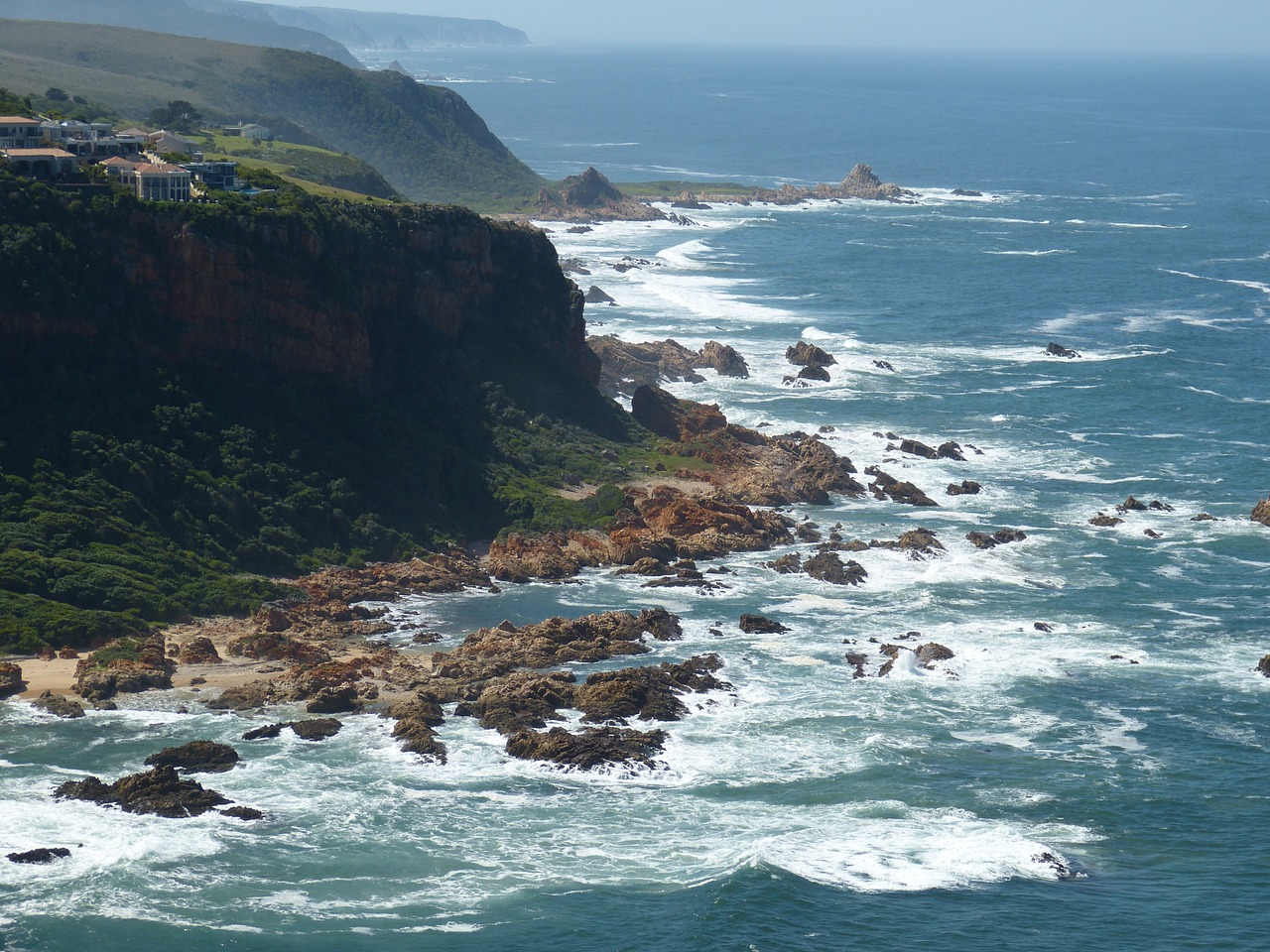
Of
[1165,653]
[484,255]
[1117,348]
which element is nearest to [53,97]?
[484,255]

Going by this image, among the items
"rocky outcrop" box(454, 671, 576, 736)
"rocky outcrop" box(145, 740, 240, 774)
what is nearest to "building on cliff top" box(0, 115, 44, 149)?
"rocky outcrop" box(145, 740, 240, 774)

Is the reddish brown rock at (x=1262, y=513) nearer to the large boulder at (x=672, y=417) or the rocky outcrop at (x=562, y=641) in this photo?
the large boulder at (x=672, y=417)

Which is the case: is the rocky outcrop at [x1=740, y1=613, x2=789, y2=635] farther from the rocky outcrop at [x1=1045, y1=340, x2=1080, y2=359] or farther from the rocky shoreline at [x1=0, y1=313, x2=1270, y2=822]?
the rocky outcrop at [x1=1045, y1=340, x2=1080, y2=359]

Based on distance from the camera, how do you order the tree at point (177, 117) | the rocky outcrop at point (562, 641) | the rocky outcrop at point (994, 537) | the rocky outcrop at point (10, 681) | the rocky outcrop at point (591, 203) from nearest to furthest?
the rocky outcrop at point (10, 681) → the rocky outcrop at point (562, 641) → the rocky outcrop at point (994, 537) → the tree at point (177, 117) → the rocky outcrop at point (591, 203)

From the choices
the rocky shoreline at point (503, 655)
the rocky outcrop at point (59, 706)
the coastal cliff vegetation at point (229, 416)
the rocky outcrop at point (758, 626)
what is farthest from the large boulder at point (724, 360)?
the rocky outcrop at point (59, 706)

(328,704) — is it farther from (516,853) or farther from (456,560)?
(456,560)

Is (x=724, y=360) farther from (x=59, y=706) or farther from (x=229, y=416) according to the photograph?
(x=59, y=706)
